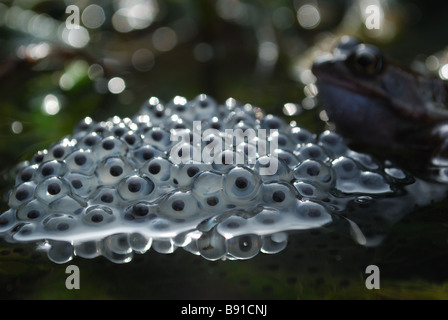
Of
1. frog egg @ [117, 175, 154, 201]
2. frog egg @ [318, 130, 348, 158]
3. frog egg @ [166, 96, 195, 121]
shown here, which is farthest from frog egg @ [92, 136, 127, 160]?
frog egg @ [318, 130, 348, 158]

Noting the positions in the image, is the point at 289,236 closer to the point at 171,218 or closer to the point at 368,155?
the point at 171,218

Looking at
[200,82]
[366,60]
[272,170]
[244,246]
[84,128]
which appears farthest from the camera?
[200,82]

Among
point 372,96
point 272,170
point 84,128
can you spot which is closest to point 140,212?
point 272,170

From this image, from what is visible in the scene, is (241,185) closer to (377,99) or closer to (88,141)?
(88,141)

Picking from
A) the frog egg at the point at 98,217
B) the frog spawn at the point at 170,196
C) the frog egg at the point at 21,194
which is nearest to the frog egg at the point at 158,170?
the frog spawn at the point at 170,196

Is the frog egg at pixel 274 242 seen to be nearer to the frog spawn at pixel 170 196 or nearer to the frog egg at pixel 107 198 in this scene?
the frog spawn at pixel 170 196
